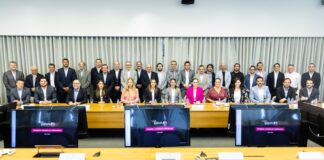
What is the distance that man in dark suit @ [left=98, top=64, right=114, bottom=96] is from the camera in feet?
20.1

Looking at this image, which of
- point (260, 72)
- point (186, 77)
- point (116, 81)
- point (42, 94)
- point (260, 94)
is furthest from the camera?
point (260, 72)

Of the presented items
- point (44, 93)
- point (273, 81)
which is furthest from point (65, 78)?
point (273, 81)

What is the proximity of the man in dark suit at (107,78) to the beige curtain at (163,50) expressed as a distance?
794 mm

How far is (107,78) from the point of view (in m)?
6.14

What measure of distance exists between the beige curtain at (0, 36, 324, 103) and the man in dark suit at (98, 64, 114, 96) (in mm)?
794

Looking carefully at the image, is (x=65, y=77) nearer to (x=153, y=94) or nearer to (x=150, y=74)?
(x=150, y=74)

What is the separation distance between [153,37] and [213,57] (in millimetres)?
1707

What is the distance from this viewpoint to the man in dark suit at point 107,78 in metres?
6.13

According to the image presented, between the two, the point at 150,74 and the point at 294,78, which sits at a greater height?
the point at 150,74

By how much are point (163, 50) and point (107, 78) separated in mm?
1712

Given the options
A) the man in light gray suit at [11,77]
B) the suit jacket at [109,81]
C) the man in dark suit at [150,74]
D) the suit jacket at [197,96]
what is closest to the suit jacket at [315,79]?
the suit jacket at [197,96]

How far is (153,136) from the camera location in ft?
Answer: 7.80

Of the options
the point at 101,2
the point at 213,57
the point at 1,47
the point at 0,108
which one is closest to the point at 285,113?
the point at 0,108

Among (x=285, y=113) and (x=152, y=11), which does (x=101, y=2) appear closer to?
(x=152, y=11)
